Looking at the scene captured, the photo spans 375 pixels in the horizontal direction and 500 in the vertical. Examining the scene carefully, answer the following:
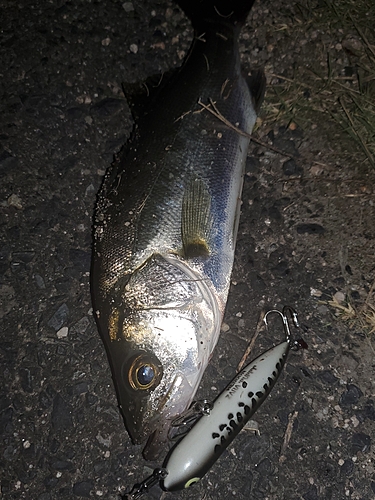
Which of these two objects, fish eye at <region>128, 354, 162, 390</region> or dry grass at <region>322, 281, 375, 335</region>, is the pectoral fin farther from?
dry grass at <region>322, 281, 375, 335</region>

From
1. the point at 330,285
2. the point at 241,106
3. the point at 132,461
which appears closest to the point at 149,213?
the point at 241,106

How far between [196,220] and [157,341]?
65cm

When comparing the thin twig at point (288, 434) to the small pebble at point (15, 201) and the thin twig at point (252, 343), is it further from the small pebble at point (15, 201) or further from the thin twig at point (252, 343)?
the small pebble at point (15, 201)

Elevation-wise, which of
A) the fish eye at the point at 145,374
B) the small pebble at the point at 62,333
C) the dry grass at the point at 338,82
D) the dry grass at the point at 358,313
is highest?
the dry grass at the point at 338,82

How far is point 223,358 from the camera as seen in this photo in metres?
2.58

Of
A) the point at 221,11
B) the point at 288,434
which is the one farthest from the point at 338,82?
the point at 288,434

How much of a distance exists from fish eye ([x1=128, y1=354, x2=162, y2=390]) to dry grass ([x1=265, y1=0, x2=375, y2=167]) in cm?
174

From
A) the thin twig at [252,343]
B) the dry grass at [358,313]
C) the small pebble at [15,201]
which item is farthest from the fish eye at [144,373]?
the small pebble at [15,201]

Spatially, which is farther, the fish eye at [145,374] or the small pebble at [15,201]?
the small pebble at [15,201]

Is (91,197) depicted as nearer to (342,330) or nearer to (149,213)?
(149,213)

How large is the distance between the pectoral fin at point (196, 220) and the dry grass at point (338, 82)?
0.90 m

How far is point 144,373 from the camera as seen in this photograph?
2.14 m

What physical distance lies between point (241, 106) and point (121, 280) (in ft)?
4.13

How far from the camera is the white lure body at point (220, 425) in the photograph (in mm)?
2215
